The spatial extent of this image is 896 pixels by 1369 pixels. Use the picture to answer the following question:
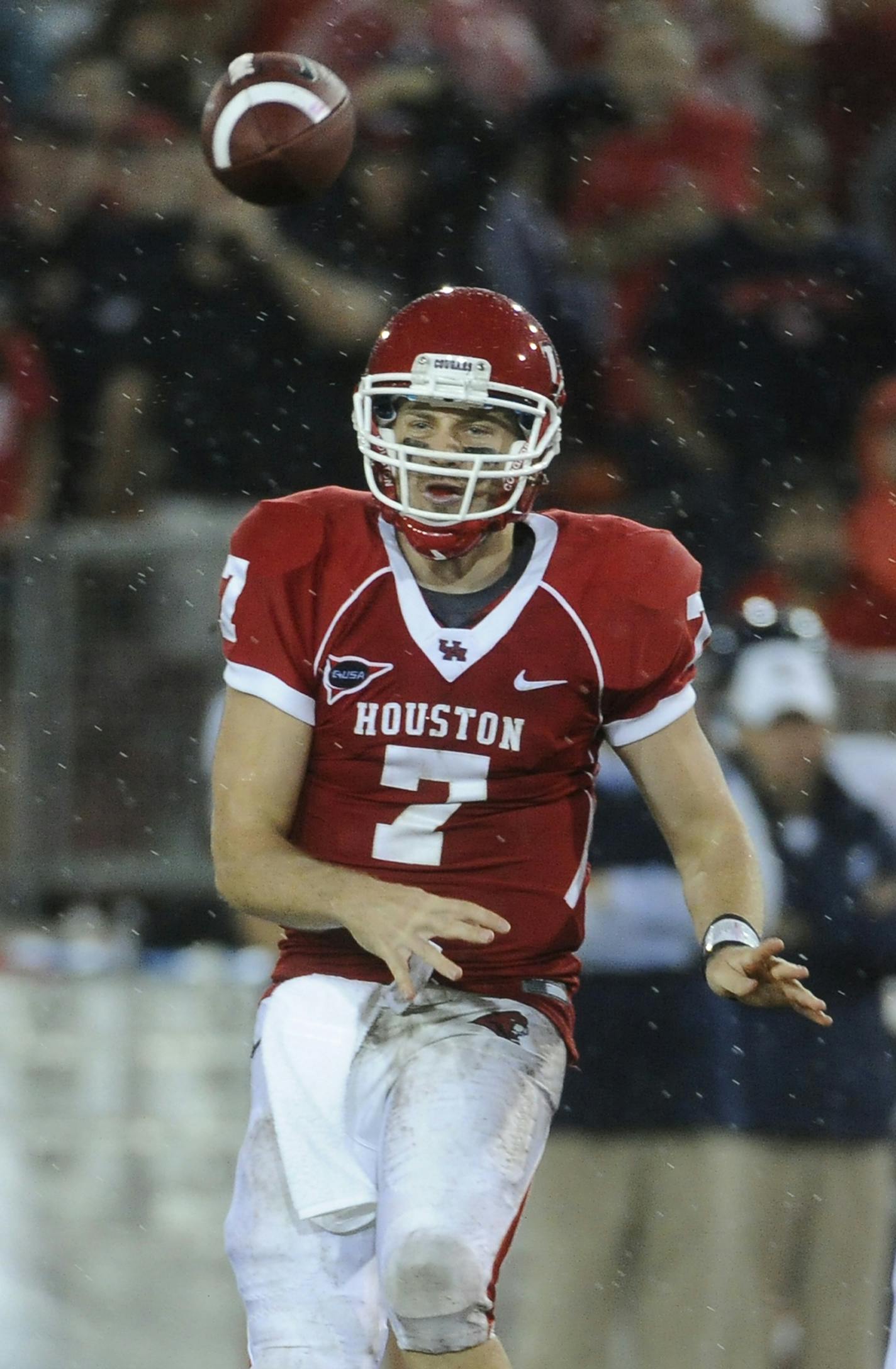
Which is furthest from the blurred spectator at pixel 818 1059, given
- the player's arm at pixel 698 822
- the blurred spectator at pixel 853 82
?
the blurred spectator at pixel 853 82

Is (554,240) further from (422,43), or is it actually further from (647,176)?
(422,43)

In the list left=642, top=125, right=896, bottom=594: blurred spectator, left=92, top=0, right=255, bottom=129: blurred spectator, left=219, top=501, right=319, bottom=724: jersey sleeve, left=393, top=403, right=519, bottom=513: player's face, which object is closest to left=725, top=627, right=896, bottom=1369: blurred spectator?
left=393, top=403, right=519, bottom=513: player's face

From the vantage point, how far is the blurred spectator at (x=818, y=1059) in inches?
164

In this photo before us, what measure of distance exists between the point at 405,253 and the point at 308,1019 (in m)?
3.98

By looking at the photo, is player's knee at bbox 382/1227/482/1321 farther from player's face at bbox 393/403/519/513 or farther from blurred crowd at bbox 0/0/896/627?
blurred crowd at bbox 0/0/896/627

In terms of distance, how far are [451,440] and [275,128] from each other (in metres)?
1.24

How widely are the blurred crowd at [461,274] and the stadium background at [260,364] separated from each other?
0.04 ft

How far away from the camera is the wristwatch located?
276 cm

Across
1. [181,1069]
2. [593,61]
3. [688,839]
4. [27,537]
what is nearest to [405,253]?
[593,61]

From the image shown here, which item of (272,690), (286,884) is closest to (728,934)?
(286,884)

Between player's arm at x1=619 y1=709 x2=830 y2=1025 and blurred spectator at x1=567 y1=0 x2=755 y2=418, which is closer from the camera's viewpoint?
player's arm at x1=619 y1=709 x2=830 y2=1025

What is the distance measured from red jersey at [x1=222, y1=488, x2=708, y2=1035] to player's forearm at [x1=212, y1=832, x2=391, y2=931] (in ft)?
0.41

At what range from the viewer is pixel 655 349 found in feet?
21.0

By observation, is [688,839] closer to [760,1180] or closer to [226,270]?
[760,1180]
